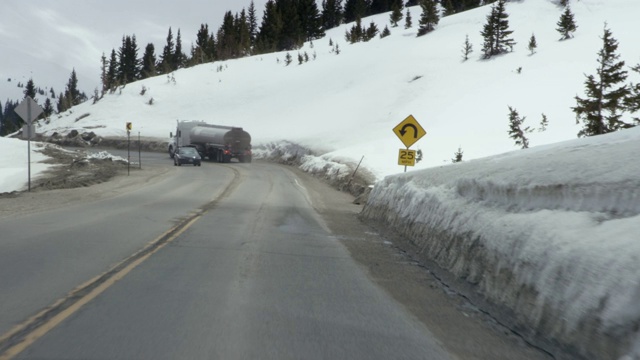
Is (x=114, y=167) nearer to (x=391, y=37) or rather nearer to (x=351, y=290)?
(x=351, y=290)

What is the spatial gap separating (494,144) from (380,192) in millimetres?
24976

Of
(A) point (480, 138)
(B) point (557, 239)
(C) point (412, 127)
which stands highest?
(A) point (480, 138)

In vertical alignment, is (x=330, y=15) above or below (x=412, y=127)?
above

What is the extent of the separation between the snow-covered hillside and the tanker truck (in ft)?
20.6

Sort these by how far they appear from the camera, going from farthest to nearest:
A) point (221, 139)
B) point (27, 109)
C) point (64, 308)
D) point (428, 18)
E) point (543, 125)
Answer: point (428, 18)
point (221, 139)
point (543, 125)
point (27, 109)
point (64, 308)

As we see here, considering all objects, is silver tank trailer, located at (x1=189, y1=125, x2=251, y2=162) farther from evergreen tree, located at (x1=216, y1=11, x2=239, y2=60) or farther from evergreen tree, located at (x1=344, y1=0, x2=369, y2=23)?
evergreen tree, located at (x1=344, y1=0, x2=369, y2=23)

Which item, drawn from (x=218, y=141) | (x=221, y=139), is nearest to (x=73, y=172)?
(x=221, y=139)

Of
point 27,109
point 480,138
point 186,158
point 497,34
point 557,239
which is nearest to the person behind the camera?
point 557,239

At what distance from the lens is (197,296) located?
6566 mm

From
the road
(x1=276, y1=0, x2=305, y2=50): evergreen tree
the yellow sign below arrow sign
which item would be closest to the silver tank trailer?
the yellow sign below arrow sign

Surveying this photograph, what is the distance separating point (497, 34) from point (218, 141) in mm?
34260

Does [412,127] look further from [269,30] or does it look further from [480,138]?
[269,30]

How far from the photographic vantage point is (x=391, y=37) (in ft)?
280

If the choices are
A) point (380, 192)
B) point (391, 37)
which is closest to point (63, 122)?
point (391, 37)
